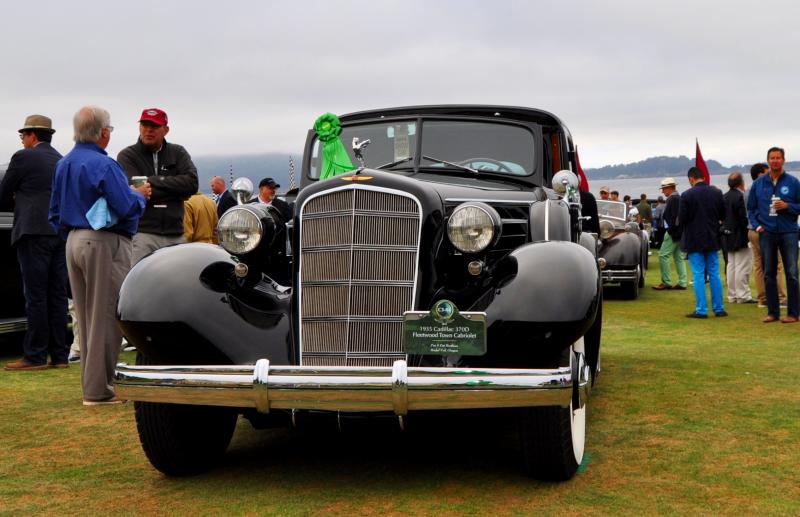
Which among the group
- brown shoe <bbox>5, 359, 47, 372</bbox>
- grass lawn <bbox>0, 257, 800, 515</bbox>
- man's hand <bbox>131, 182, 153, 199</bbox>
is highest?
man's hand <bbox>131, 182, 153, 199</bbox>

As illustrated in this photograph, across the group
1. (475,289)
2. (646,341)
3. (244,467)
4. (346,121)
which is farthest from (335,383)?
(646,341)

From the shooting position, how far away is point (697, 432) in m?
4.90

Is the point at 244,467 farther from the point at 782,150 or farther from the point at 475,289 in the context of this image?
the point at 782,150

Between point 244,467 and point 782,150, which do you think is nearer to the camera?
point 244,467

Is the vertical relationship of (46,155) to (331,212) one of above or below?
above

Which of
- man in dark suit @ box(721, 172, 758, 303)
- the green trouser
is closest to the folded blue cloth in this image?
man in dark suit @ box(721, 172, 758, 303)

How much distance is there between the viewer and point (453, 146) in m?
5.71

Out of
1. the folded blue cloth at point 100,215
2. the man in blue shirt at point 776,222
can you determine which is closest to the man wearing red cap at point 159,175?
the folded blue cloth at point 100,215

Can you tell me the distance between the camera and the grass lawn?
3729mm

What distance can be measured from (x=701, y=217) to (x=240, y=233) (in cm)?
788

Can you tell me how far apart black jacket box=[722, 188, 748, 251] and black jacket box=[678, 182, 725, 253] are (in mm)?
926

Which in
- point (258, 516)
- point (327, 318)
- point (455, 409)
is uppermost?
point (327, 318)

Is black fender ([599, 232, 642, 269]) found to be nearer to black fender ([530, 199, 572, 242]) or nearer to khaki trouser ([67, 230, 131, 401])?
black fender ([530, 199, 572, 242])

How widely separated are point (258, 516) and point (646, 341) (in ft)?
20.1
